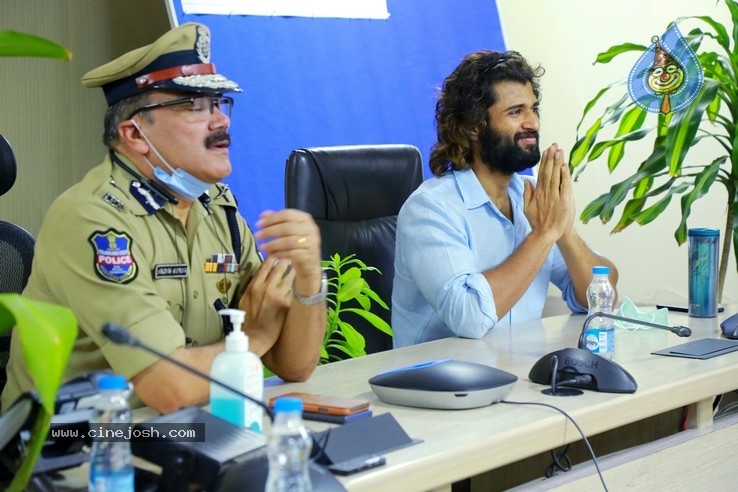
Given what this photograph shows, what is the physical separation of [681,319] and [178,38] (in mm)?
1311

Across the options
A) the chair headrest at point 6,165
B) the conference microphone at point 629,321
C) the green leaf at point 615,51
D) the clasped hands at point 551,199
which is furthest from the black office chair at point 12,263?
the green leaf at point 615,51

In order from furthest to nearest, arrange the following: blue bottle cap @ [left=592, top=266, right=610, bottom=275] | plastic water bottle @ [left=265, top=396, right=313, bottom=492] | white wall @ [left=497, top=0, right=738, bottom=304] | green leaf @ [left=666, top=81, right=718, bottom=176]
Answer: white wall @ [left=497, top=0, right=738, bottom=304] → green leaf @ [left=666, top=81, right=718, bottom=176] → blue bottle cap @ [left=592, top=266, right=610, bottom=275] → plastic water bottle @ [left=265, top=396, right=313, bottom=492]

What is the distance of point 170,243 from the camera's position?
1.70 m

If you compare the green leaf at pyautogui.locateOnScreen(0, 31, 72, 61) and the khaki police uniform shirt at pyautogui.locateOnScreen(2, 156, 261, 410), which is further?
the khaki police uniform shirt at pyautogui.locateOnScreen(2, 156, 261, 410)

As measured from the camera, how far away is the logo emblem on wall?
250cm

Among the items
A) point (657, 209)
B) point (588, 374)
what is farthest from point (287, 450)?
point (657, 209)

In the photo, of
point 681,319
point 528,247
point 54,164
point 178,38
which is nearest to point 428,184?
point 528,247

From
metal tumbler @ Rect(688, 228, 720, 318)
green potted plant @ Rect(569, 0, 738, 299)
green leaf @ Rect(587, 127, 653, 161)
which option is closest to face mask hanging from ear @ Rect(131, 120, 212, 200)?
metal tumbler @ Rect(688, 228, 720, 318)

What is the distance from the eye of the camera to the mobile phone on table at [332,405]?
1.39m

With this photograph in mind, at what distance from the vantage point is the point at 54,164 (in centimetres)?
323

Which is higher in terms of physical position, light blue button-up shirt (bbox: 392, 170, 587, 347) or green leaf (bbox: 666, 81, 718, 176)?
green leaf (bbox: 666, 81, 718, 176)

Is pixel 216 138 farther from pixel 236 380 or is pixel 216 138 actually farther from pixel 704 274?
pixel 704 274

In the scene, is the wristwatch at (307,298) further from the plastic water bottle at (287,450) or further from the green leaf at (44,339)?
the green leaf at (44,339)

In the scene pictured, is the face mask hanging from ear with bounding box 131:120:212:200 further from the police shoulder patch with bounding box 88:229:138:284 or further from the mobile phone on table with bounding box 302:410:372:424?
the mobile phone on table with bounding box 302:410:372:424
